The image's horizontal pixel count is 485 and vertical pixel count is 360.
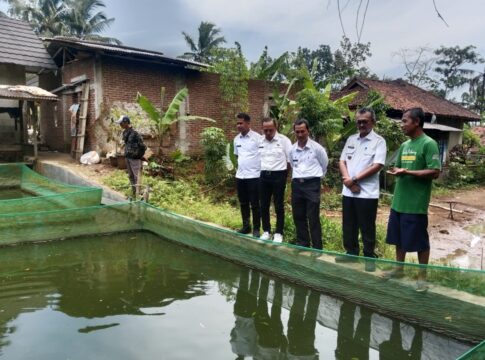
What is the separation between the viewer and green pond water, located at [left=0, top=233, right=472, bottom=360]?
10.5 ft

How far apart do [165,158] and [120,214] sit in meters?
4.72

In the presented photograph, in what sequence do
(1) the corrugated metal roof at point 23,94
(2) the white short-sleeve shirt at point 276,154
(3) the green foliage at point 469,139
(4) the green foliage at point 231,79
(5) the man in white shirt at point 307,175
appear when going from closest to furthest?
(5) the man in white shirt at point 307,175
(2) the white short-sleeve shirt at point 276,154
(1) the corrugated metal roof at point 23,94
(4) the green foliage at point 231,79
(3) the green foliage at point 469,139

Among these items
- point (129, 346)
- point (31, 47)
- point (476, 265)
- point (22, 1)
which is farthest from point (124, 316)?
point (22, 1)

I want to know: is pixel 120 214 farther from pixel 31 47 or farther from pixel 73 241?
pixel 31 47

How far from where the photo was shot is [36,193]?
909cm

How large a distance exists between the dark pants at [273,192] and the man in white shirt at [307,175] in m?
0.31

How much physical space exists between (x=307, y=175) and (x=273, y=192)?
0.67 meters

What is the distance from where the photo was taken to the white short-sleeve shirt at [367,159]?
3.96 meters

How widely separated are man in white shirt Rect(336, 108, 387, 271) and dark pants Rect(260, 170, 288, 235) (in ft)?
3.09

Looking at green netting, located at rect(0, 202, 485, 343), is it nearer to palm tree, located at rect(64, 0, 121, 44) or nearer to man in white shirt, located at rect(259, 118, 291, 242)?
man in white shirt, located at rect(259, 118, 291, 242)

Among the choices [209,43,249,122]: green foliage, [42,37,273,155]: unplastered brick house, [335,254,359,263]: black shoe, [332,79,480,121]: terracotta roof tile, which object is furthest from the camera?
[332,79,480,121]: terracotta roof tile

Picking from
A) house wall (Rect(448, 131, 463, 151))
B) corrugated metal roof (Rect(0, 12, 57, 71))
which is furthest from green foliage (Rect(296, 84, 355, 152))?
house wall (Rect(448, 131, 463, 151))

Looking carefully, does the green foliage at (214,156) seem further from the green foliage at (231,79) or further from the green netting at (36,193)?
the green netting at (36,193)

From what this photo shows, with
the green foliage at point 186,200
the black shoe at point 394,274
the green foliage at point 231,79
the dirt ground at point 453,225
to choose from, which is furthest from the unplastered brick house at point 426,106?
the black shoe at point 394,274
